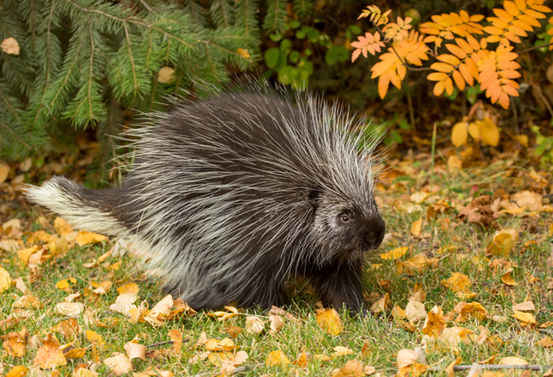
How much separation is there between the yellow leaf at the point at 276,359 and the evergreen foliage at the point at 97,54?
2.35 m

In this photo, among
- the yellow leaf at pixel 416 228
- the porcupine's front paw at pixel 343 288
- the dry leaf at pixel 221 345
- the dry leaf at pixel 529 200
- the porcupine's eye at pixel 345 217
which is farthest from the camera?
the dry leaf at pixel 529 200

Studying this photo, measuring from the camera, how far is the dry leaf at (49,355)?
10.3 ft

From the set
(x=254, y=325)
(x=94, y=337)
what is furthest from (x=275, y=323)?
(x=94, y=337)

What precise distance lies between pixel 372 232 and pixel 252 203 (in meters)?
0.74

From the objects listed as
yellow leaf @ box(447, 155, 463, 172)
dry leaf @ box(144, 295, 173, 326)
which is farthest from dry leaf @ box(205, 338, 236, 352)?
yellow leaf @ box(447, 155, 463, 172)

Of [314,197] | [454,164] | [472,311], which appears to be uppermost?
[314,197]

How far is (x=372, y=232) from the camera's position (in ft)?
11.7

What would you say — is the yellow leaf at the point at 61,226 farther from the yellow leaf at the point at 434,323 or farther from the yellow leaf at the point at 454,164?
the yellow leaf at the point at 454,164

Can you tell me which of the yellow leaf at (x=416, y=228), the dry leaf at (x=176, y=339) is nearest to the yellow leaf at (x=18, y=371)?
the dry leaf at (x=176, y=339)

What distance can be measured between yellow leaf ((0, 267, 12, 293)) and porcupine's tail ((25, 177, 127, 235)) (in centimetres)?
56

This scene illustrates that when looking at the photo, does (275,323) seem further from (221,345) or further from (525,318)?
(525,318)

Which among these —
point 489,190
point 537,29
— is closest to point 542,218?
point 489,190

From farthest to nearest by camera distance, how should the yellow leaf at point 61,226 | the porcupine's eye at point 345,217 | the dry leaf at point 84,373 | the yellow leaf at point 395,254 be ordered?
the yellow leaf at point 61,226 < the yellow leaf at point 395,254 < the porcupine's eye at point 345,217 < the dry leaf at point 84,373

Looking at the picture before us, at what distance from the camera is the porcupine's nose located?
355 cm
